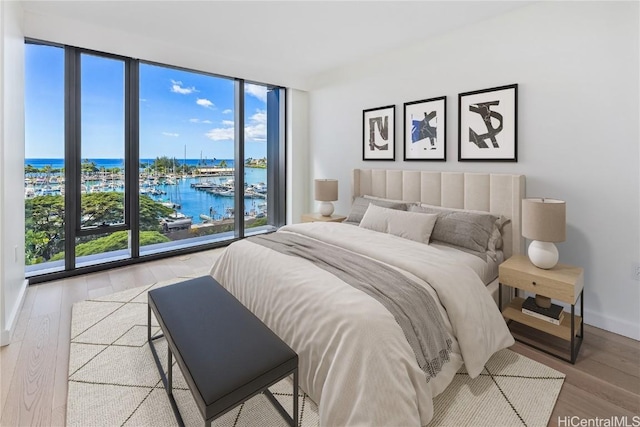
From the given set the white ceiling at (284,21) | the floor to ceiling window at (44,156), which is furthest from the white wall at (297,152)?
the floor to ceiling window at (44,156)

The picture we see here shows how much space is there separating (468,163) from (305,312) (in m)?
2.41

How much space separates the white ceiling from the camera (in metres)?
2.84

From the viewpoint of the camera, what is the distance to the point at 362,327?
147 centimetres

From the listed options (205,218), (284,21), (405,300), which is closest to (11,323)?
(205,218)

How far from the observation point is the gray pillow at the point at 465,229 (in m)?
2.65

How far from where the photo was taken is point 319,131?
5023 millimetres

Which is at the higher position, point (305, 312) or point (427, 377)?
point (305, 312)

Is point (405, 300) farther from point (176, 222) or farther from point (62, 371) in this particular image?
point (176, 222)

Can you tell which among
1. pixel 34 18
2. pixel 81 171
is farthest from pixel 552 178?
pixel 34 18

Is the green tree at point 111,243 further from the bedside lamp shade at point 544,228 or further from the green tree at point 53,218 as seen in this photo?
the bedside lamp shade at point 544,228

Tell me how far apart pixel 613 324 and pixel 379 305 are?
7.09 feet

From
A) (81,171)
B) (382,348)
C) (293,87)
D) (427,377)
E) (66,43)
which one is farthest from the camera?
(293,87)

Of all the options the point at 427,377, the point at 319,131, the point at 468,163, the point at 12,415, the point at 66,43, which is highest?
the point at 66,43

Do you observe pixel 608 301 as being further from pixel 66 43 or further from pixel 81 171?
pixel 66 43
